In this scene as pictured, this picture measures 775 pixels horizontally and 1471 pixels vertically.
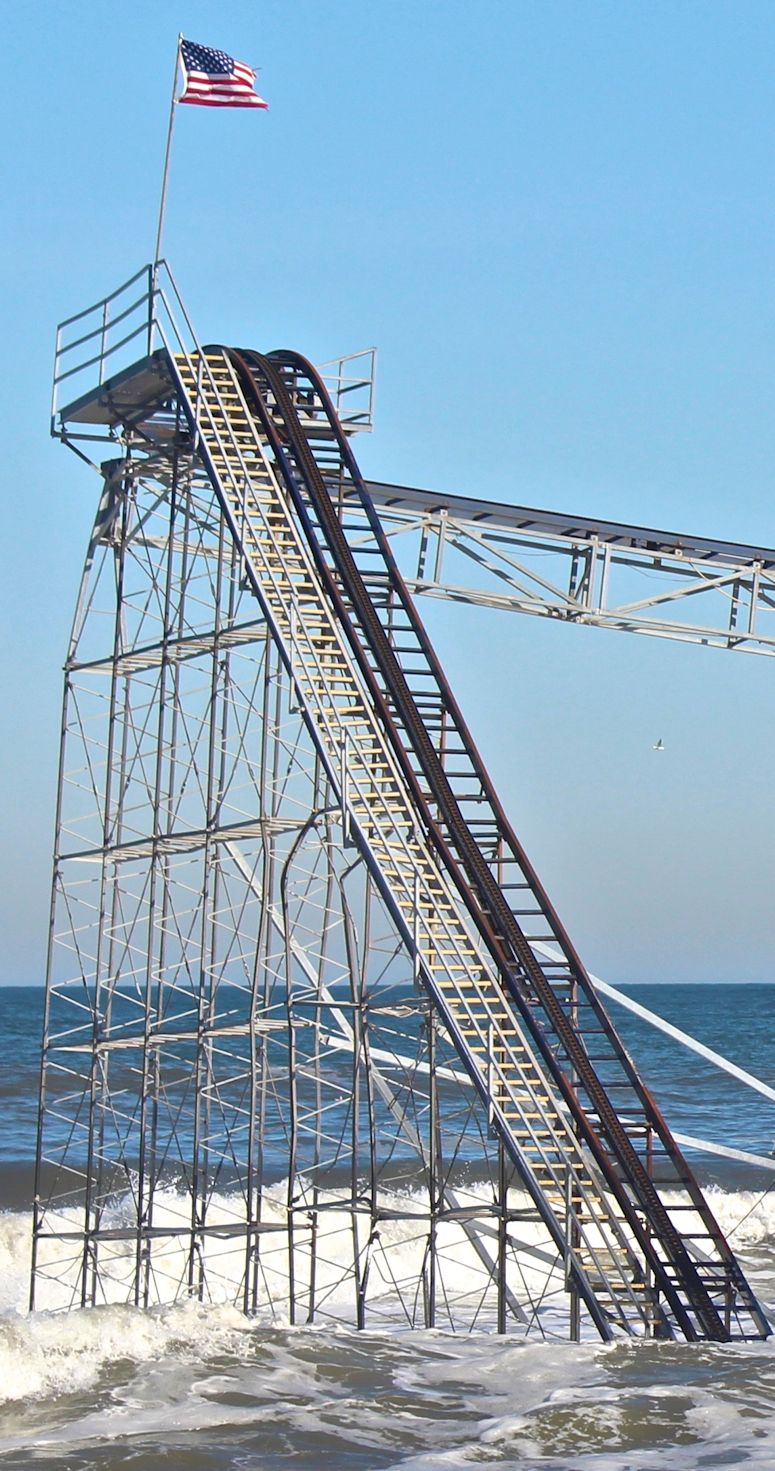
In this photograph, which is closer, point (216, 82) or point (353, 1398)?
point (353, 1398)

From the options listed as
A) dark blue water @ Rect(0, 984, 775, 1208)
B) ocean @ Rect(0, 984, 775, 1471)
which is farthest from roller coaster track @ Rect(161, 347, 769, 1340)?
dark blue water @ Rect(0, 984, 775, 1208)

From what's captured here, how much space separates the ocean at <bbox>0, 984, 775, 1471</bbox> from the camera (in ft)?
52.1

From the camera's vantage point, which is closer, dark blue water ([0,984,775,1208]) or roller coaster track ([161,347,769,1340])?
roller coaster track ([161,347,769,1340])

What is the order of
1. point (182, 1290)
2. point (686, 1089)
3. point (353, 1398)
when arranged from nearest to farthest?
point (353, 1398)
point (182, 1290)
point (686, 1089)

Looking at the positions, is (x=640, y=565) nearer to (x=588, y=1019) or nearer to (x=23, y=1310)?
(x=23, y=1310)

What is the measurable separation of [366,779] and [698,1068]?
44.3 metres

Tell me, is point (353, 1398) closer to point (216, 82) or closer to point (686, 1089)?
point (216, 82)

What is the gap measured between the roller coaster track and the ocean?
3.53ft

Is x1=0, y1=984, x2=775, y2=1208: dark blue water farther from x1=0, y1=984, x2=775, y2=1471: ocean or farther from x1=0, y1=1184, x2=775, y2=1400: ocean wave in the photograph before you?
x1=0, y1=984, x2=775, y2=1471: ocean

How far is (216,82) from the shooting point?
23.4 metres

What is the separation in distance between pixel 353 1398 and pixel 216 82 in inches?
569

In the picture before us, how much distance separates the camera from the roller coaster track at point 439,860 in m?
19.8

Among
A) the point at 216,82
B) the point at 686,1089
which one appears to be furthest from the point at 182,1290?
the point at 686,1089

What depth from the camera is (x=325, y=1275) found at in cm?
2891
